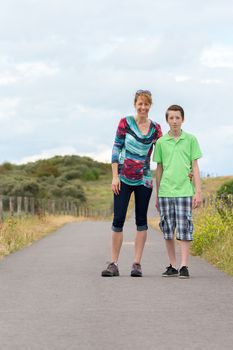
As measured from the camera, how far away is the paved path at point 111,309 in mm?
5777

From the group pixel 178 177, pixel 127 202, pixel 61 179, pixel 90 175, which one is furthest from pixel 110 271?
pixel 90 175

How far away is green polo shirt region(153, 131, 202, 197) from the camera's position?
9.80 meters

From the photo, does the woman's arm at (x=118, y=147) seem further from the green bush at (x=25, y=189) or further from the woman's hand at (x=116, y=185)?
the green bush at (x=25, y=189)

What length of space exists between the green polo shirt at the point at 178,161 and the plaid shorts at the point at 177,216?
3.8 inches

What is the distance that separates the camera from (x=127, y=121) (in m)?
9.87

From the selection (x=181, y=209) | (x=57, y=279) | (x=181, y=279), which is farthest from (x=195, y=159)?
(x=57, y=279)

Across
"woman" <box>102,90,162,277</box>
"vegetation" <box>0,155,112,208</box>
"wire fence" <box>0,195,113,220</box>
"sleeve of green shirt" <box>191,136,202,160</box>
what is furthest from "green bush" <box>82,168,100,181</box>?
"sleeve of green shirt" <box>191,136,202,160</box>

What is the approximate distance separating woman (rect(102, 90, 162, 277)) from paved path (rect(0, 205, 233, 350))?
908 millimetres

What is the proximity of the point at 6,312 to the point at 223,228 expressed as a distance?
281 inches

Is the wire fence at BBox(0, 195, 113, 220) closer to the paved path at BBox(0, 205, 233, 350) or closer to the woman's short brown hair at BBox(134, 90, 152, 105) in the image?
the paved path at BBox(0, 205, 233, 350)

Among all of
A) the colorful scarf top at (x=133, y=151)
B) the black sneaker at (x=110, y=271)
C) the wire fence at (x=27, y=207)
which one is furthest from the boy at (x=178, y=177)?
the wire fence at (x=27, y=207)

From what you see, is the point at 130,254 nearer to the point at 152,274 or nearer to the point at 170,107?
the point at 152,274

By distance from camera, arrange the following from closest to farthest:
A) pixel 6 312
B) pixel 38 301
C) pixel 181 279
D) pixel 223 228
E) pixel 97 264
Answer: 1. pixel 6 312
2. pixel 38 301
3. pixel 181 279
4. pixel 97 264
5. pixel 223 228

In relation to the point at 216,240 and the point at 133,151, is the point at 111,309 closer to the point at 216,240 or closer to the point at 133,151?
the point at 133,151
